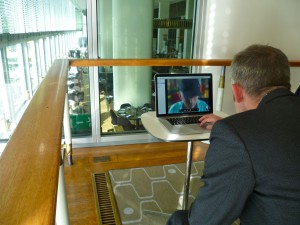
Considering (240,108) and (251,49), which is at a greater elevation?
(251,49)

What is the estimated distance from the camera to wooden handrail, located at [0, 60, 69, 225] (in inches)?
16.6

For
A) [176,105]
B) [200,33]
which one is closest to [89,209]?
[176,105]

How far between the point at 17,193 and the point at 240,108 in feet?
2.70

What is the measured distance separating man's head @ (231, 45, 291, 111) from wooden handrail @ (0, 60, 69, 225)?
0.62 meters

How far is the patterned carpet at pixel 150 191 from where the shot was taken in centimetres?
192

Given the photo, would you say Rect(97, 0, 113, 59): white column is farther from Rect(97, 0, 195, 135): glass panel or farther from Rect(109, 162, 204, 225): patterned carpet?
Rect(109, 162, 204, 225): patterned carpet

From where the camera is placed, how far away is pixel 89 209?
6.50ft

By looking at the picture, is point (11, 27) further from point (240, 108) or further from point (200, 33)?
point (240, 108)

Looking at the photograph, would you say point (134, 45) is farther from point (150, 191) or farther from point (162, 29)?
point (150, 191)

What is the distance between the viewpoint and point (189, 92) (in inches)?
71.6

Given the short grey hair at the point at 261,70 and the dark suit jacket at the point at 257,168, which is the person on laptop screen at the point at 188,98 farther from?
the dark suit jacket at the point at 257,168

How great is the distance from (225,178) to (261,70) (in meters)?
0.40

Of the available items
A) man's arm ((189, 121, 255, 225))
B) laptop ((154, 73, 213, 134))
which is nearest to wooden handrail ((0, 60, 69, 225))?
man's arm ((189, 121, 255, 225))

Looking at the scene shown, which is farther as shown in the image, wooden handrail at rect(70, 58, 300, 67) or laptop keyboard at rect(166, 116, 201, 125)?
wooden handrail at rect(70, 58, 300, 67)
